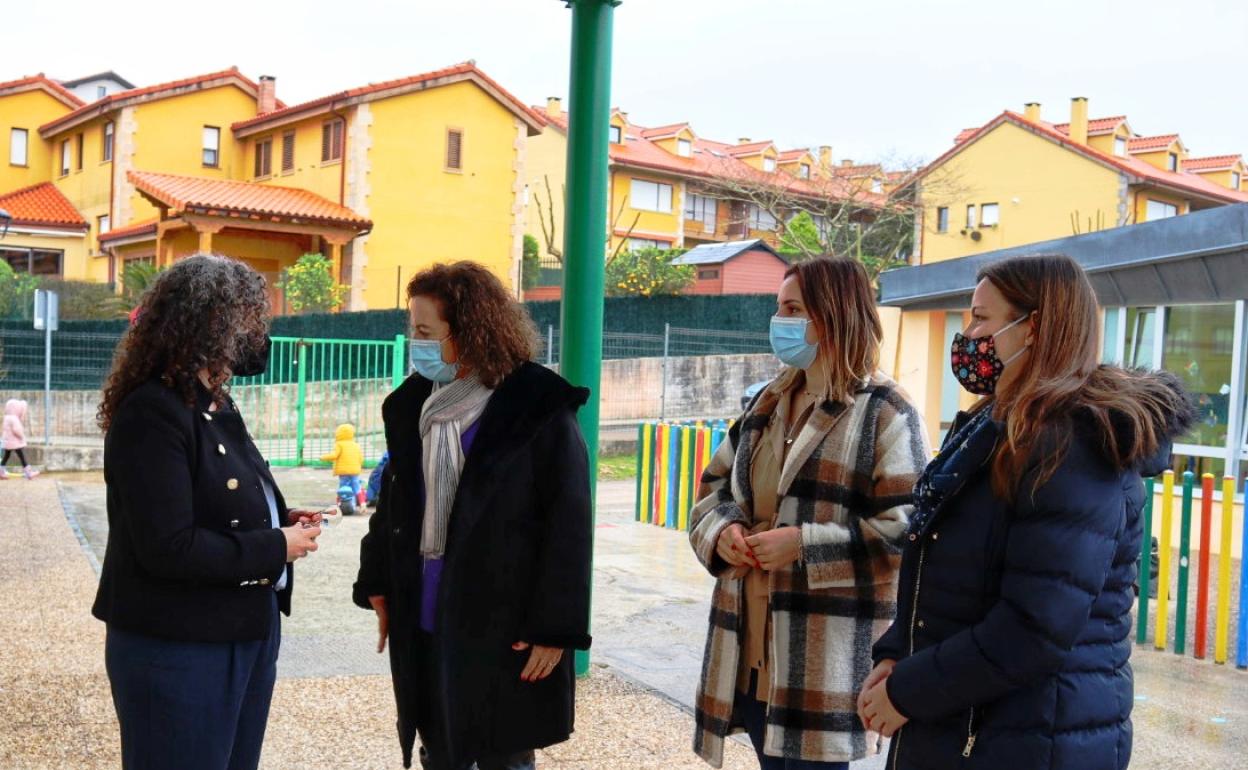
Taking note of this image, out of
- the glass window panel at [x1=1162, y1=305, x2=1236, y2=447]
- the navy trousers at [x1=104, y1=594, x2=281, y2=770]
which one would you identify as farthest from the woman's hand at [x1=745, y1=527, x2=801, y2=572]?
the glass window panel at [x1=1162, y1=305, x2=1236, y2=447]

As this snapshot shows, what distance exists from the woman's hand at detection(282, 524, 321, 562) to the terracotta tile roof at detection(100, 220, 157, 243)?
30.8 m

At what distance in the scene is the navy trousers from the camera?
3.04 meters

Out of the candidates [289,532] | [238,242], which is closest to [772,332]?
[289,532]

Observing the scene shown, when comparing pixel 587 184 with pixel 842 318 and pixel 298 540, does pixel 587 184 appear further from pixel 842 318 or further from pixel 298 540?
pixel 298 540

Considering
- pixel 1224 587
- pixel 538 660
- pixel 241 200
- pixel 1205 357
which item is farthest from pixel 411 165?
pixel 538 660

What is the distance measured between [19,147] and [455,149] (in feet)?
52.6

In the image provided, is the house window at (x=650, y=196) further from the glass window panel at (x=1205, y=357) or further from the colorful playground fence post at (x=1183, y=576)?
the colorful playground fence post at (x=1183, y=576)

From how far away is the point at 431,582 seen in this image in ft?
12.0

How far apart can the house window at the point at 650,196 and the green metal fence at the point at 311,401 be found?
1246 inches

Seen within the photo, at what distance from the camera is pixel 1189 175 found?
50812 mm

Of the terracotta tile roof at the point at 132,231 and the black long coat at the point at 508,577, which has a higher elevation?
the terracotta tile roof at the point at 132,231

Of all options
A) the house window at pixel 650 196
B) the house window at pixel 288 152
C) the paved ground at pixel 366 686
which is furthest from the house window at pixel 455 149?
the paved ground at pixel 366 686

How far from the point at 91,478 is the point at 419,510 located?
15.6 metres

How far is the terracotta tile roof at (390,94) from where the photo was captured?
1230 inches
